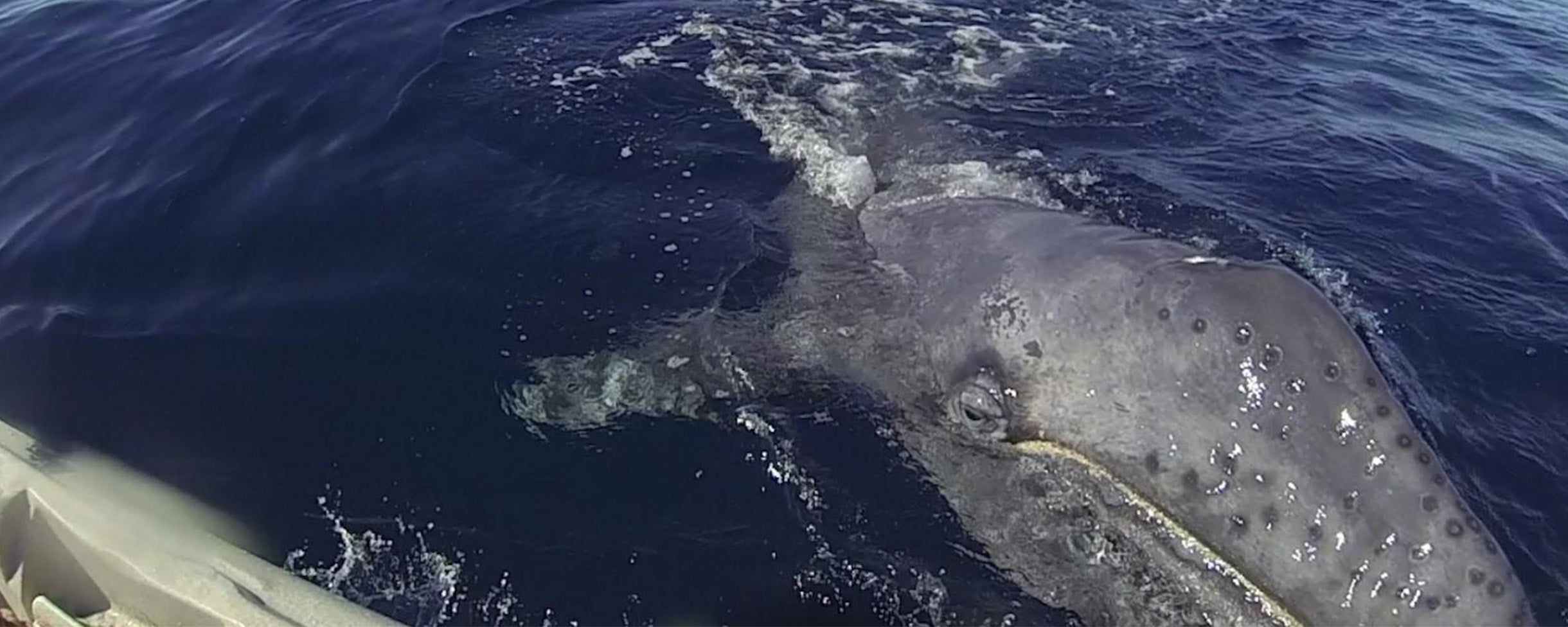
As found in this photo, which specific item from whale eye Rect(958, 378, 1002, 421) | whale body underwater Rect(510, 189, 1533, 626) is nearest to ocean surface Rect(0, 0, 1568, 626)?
whale body underwater Rect(510, 189, 1533, 626)

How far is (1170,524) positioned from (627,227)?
5992 mm

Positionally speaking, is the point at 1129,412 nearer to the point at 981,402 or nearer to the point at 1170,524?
the point at 1170,524

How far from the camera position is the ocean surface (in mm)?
7914

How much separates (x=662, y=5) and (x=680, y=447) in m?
9.53

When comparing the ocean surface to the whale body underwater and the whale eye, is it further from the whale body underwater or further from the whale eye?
the whale eye

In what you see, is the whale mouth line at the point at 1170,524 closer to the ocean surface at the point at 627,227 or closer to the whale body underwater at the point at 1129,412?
the whale body underwater at the point at 1129,412

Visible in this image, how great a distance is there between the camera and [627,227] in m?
11.0

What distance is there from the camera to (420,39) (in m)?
15.2

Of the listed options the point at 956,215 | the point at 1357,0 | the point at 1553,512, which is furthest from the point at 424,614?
the point at 1357,0

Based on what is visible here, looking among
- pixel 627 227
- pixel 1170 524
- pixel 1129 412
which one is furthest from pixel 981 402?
→ pixel 627 227

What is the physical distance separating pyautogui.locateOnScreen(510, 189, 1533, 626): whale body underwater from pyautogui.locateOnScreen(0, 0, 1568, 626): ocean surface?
366 millimetres

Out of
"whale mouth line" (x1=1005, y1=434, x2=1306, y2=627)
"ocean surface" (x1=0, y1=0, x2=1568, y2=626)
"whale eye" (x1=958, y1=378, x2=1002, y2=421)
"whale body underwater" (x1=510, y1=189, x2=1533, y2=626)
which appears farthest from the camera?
"ocean surface" (x1=0, y1=0, x2=1568, y2=626)

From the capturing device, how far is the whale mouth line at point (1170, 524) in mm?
A: 6262

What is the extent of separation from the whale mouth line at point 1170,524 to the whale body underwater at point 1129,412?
0.01 meters
